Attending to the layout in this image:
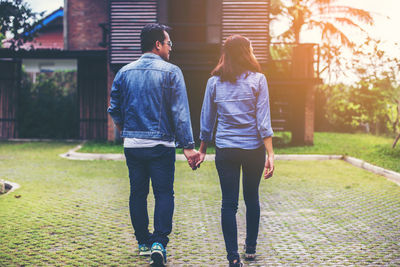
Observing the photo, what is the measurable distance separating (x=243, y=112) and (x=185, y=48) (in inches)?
482

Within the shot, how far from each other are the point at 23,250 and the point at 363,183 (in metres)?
6.72

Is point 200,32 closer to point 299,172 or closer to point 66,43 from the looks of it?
point 66,43

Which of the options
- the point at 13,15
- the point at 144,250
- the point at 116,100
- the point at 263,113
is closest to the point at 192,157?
the point at 263,113

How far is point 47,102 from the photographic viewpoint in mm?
20250

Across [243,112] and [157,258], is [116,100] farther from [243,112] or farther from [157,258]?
[157,258]

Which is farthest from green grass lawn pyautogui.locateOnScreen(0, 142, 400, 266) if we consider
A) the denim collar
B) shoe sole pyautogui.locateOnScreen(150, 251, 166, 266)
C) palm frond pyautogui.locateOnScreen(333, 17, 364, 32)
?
palm frond pyautogui.locateOnScreen(333, 17, 364, 32)

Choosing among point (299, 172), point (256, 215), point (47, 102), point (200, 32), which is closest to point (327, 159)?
point (299, 172)

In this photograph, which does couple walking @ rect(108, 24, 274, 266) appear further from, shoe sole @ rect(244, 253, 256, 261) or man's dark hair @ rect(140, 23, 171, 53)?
shoe sole @ rect(244, 253, 256, 261)

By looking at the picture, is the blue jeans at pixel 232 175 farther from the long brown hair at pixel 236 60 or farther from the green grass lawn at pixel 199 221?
the long brown hair at pixel 236 60

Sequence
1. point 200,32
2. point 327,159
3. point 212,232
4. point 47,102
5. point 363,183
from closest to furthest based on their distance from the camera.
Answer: point 212,232 < point 363,183 < point 327,159 < point 200,32 < point 47,102

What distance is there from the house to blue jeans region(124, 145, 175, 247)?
1205 cm

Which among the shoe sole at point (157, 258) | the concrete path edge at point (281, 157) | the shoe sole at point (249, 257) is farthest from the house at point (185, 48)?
the shoe sole at point (157, 258)

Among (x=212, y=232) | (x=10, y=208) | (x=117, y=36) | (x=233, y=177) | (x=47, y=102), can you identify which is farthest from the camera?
(x=47, y=102)

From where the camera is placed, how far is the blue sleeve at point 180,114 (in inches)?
161
